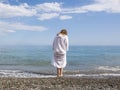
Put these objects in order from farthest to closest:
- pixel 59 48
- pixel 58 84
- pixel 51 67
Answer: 1. pixel 51 67
2. pixel 59 48
3. pixel 58 84

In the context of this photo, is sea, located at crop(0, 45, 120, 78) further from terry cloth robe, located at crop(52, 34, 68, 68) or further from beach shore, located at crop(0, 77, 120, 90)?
beach shore, located at crop(0, 77, 120, 90)

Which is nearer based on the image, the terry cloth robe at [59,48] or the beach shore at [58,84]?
the beach shore at [58,84]

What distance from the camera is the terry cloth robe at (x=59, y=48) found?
688 inches

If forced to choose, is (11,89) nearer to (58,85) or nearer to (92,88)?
(58,85)

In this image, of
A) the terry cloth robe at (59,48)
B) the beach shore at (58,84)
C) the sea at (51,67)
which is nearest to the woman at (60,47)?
the terry cloth robe at (59,48)

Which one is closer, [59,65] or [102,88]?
[102,88]

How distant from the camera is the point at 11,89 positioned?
13.5 meters

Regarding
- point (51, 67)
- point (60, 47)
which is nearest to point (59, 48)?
point (60, 47)

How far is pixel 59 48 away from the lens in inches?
691

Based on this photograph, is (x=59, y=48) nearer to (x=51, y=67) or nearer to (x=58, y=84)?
(x=58, y=84)

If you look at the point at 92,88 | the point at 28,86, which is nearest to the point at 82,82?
the point at 92,88

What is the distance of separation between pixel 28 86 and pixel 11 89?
0.76 m

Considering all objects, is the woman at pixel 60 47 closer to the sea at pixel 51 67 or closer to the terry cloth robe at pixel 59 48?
the terry cloth robe at pixel 59 48

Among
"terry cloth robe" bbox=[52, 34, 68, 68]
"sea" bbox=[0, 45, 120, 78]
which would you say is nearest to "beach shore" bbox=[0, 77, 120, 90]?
"terry cloth robe" bbox=[52, 34, 68, 68]
